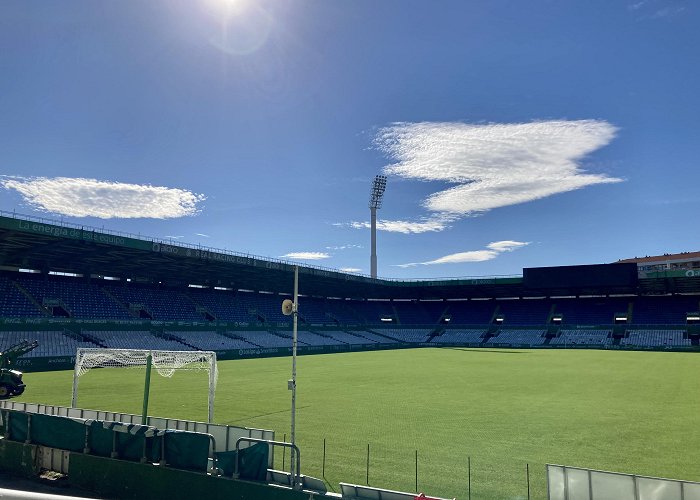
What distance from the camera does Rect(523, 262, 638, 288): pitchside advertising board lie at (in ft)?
237

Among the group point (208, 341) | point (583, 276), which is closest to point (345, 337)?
point (208, 341)

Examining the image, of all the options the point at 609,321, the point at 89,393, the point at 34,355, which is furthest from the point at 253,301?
the point at 609,321

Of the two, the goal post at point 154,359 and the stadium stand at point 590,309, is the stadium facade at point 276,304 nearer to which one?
the stadium stand at point 590,309

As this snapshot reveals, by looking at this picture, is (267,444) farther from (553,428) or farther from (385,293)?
(385,293)

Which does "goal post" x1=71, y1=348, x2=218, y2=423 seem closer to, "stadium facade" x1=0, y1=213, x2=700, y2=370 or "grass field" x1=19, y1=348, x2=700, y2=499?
"grass field" x1=19, y1=348, x2=700, y2=499

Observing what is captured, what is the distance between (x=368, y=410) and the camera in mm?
22766

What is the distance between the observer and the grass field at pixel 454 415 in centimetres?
1391

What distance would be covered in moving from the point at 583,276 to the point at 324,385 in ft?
191

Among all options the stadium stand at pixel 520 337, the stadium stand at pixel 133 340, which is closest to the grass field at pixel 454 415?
the stadium stand at pixel 133 340

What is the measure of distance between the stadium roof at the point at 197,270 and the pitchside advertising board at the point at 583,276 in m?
0.55

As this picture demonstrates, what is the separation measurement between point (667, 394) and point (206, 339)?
4837 centimetres

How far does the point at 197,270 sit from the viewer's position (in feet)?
213

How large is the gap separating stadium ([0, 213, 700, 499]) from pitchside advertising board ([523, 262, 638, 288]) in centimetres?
23

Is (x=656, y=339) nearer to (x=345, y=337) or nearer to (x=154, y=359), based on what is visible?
(x=345, y=337)
